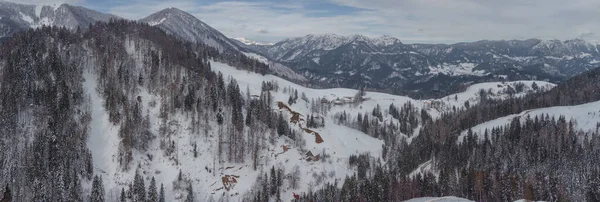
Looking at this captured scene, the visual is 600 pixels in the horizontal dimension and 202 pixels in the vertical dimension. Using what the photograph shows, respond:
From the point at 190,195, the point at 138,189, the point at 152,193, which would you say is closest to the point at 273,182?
the point at 190,195

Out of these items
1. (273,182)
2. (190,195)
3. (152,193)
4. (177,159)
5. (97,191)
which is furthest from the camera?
(177,159)

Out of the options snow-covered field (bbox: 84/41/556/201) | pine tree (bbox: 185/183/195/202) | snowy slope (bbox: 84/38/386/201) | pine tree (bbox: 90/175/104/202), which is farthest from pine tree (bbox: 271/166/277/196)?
pine tree (bbox: 90/175/104/202)


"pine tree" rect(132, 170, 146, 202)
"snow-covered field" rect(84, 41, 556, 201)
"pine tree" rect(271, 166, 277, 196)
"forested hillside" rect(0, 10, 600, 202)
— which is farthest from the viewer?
"pine tree" rect(271, 166, 277, 196)

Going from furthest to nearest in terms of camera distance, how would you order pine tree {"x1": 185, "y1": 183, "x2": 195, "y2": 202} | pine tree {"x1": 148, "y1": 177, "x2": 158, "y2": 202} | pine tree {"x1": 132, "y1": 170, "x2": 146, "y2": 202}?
pine tree {"x1": 185, "y1": 183, "x2": 195, "y2": 202}, pine tree {"x1": 132, "y1": 170, "x2": 146, "y2": 202}, pine tree {"x1": 148, "y1": 177, "x2": 158, "y2": 202}

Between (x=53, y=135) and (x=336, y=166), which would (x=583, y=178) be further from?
(x=53, y=135)

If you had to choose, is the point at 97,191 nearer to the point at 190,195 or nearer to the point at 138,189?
the point at 138,189

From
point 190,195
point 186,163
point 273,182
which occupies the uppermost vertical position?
point 186,163

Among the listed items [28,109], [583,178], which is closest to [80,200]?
[28,109]

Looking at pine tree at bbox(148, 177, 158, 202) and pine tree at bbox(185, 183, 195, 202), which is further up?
pine tree at bbox(148, 177, 158, 202)

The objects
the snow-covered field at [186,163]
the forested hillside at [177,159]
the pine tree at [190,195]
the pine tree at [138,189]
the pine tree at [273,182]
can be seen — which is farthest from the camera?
the pine tree at [273,182]

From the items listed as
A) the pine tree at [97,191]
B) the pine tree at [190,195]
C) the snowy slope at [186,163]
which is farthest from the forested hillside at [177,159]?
the pine tree at [190,195]

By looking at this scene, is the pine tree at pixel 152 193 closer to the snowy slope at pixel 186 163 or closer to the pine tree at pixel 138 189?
the pine tree at pixel 138 189

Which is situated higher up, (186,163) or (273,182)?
(186,163)

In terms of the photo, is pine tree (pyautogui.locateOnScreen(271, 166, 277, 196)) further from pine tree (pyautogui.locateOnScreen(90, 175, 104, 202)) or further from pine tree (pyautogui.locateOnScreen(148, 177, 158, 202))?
pine tree (pyautogui.locateOnScreen(90, 175, 104, 202))
